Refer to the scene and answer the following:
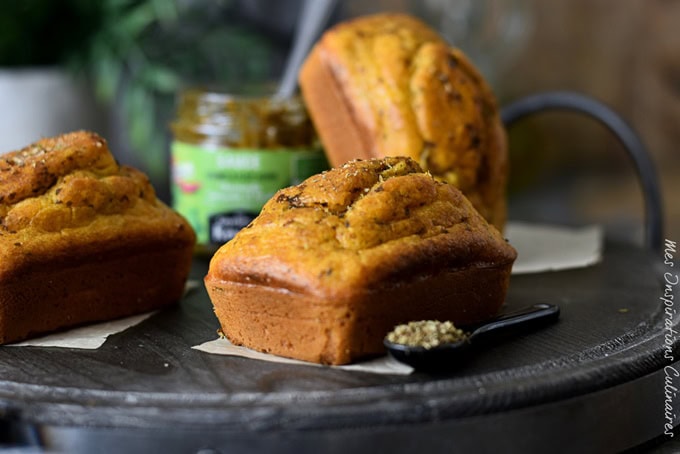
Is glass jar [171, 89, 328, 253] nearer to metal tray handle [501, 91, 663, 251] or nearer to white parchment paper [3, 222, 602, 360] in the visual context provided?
white parchment paper [3, 222, 602, 360]

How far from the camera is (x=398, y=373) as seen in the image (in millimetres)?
1225

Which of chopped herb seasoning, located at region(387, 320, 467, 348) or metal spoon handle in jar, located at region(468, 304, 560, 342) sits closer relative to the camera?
chopped herb seasoning, located at region(387, 320, 467, 348)

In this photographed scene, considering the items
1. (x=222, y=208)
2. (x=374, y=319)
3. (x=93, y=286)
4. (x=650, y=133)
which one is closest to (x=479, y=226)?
(x=374, y=319)

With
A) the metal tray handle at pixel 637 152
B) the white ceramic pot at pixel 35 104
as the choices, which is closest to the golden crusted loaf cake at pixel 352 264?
the metal tray handle at pixel 637 152

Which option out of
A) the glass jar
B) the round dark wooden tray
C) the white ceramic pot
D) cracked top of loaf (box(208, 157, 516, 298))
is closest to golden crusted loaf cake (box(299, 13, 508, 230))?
the glass jar

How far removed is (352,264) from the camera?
1238 millimetres

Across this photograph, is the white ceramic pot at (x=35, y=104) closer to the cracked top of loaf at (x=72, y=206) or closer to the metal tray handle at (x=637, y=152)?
the cracked top of loaf at (x=72, y=206)

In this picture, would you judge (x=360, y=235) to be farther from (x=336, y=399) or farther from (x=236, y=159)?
(x=236, y=159)

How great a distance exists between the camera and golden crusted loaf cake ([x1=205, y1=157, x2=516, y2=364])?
4.09 feet

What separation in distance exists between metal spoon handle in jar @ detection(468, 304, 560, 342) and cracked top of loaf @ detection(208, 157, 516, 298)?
0.09m

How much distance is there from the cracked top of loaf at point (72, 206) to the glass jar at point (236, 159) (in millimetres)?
391

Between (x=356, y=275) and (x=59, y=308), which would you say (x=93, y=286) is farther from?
(x=356, y=275)

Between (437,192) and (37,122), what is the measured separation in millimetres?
1837

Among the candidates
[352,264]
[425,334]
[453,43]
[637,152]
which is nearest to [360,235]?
[352,264]
